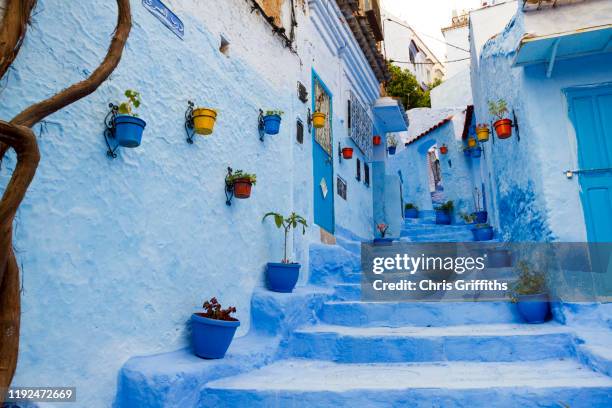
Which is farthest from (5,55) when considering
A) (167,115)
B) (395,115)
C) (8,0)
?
(395,115)

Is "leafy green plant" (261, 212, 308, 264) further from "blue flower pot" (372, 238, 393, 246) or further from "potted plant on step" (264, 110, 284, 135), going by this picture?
"blue flower pot" (372, 238, 393, 246)

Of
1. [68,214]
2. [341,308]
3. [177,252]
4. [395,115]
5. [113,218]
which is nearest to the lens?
[68,214]

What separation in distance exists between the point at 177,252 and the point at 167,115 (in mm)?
1128

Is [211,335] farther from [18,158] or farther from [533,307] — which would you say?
[533,307]

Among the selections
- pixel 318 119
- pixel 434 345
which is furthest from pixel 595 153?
pixel 318 119

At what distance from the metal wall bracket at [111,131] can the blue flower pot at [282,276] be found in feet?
7.54

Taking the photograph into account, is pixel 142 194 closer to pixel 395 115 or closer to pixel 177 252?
pixel 177 252

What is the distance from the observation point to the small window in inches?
244

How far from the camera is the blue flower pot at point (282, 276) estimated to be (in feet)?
16.0

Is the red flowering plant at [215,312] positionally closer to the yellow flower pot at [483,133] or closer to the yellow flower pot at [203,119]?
the yellow flower pot at [203,119]

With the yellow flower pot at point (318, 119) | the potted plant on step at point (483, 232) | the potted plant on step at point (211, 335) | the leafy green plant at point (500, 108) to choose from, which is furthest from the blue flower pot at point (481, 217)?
the potted plant on step at point (211, 335)

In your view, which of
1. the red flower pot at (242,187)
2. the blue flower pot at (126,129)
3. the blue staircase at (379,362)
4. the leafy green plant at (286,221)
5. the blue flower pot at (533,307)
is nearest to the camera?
the blue flower pot at (126,129)

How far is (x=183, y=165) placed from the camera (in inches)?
150

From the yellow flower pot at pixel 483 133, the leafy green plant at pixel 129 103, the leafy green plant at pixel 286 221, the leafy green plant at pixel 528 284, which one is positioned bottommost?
the leafy green plant at pixel 528 284
